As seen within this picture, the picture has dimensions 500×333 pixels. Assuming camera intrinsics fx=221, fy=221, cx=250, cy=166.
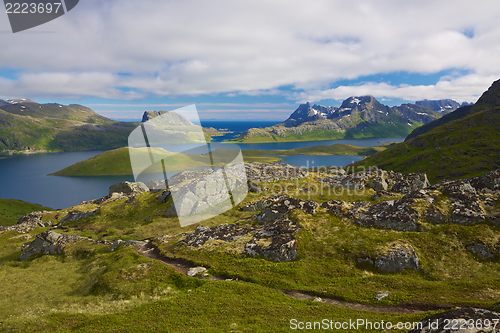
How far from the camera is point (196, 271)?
110 feet

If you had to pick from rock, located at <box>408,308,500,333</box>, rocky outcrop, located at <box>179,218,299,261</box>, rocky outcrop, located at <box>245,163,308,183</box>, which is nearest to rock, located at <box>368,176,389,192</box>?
rocky outcrop, located at <box>245,163,308,183</box>

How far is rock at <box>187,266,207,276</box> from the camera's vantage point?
33031 millimetres

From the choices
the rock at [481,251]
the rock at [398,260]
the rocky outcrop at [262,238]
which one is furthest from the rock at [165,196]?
the rock at [481,251]

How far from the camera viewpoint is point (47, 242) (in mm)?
47125

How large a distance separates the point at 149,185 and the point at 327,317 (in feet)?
377

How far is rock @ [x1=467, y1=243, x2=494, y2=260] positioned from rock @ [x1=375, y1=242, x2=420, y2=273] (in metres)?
9.02

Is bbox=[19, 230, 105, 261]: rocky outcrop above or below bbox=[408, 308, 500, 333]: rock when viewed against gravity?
above

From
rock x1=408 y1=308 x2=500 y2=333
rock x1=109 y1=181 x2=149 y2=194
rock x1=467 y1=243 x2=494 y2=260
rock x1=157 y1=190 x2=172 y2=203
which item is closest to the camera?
rock x1=408 y1=308 x2=500 y2=333

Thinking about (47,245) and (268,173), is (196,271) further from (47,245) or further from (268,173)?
(268,173)

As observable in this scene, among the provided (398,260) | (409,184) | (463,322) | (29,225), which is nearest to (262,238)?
(398,260)

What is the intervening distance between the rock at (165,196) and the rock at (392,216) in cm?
5749

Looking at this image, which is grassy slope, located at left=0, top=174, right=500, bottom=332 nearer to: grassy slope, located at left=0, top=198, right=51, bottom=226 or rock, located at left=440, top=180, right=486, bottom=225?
rock, located at left=440, top=180, right=486, bottom=225

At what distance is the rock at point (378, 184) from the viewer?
79.9 meters

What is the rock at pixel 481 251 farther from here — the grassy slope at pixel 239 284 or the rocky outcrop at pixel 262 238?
the rocky outcrop at pixel 262 238
